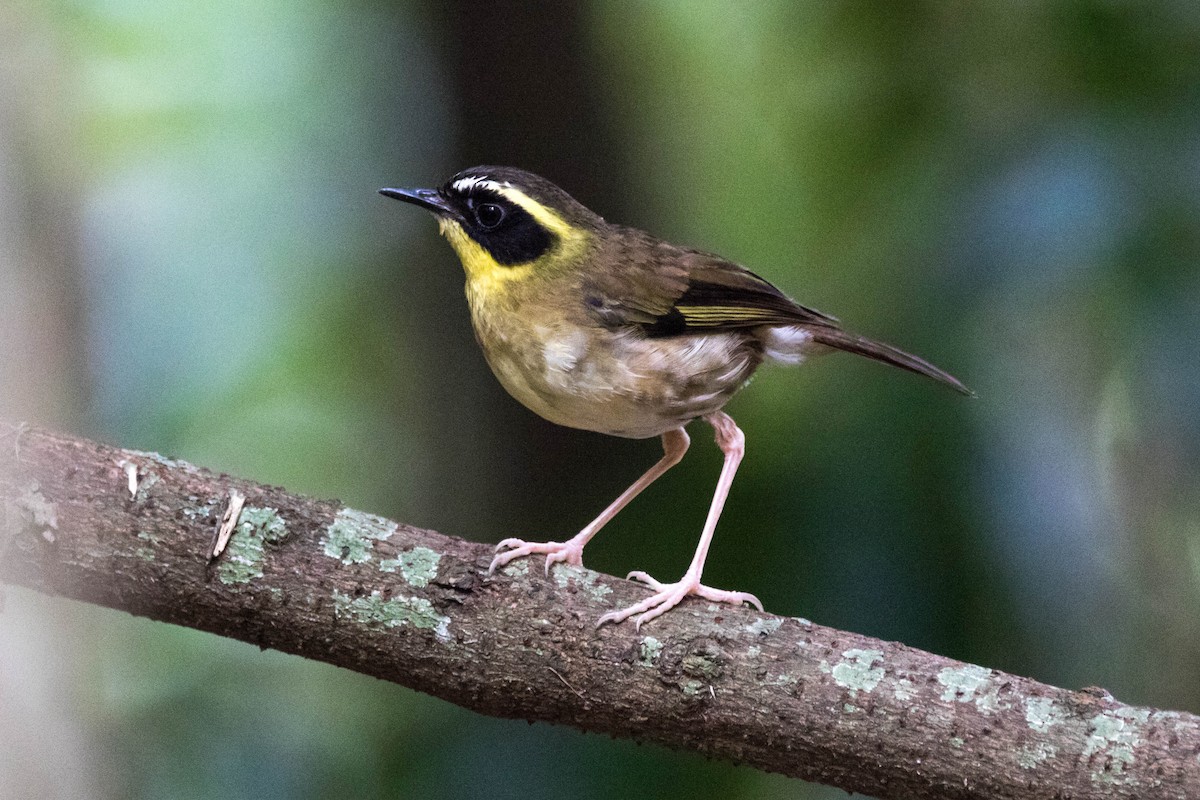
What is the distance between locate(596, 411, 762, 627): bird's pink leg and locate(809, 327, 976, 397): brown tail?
0.50m

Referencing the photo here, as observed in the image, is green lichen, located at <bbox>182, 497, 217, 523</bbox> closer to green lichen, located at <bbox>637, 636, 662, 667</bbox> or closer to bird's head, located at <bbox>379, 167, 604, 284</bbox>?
green lichen, located at <bbox>637, 636, 662, 667</bbox>

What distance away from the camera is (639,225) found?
6.20m

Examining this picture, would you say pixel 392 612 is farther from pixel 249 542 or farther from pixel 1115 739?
pixel 1115 739

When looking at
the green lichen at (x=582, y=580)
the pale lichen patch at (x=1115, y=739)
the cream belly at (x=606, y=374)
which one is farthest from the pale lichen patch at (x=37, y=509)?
the pale lichen patch at (x=1115, y=739)

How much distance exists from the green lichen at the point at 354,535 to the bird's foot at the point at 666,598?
0.68 m

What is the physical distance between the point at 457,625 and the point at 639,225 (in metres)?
3.45

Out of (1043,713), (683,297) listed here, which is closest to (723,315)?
A: (683,297)

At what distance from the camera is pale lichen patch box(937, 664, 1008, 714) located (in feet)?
9.52

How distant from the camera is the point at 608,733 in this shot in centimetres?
326

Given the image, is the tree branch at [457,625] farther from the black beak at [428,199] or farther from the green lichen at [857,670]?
the black beak at [428,199]

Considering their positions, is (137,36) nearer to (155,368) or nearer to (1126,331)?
(155,368)

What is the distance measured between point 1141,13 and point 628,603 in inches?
116

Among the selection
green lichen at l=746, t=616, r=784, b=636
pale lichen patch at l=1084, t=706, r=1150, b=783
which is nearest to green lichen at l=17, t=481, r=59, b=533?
green lichen at l=746, t=616, r=784, b=636

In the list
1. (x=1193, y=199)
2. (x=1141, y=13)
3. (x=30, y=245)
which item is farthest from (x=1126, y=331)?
(x=30, y=245)
